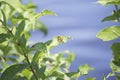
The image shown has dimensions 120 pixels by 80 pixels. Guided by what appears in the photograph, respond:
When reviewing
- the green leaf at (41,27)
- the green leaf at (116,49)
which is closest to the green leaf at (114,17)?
the green leaf at (116,49)

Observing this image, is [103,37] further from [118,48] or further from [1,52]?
[1,52]

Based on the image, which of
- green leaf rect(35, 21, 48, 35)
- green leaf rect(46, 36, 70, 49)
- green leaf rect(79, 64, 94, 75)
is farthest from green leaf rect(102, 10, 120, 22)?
green leaf rect(35, 21, 48, 35)

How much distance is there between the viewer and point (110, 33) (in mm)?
1348

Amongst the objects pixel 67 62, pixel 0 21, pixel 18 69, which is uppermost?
pixel 0 21

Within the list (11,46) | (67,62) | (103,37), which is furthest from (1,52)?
(103,37)

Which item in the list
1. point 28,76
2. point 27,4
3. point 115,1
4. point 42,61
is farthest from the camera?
point 27,4

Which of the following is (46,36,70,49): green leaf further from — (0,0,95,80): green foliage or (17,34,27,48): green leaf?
(17,34,27,48): green leaf

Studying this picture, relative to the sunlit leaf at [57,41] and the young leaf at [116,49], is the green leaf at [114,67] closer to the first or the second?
the young leaf at [116,49]

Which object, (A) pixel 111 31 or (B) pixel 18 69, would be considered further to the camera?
(A) pixel 111 31

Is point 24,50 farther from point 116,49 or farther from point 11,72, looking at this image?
point 116,49

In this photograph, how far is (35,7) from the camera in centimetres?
212

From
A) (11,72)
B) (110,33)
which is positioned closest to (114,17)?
(110,33)

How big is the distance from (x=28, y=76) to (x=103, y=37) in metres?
0.39

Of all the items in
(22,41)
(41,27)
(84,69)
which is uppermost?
(22,41)
